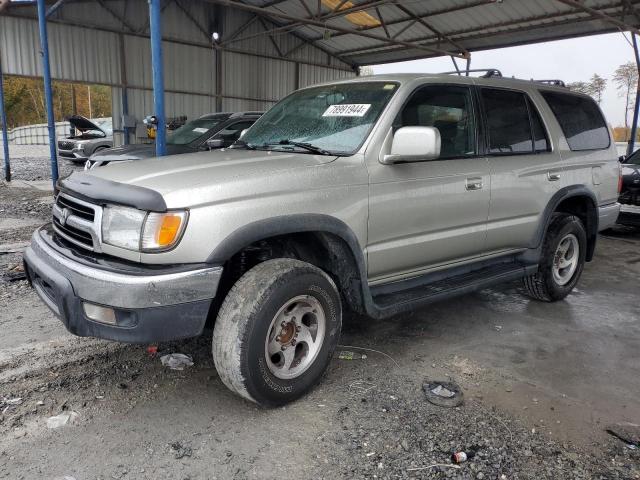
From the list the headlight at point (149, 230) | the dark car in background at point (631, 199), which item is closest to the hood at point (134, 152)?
the headlight at point (149, 230)

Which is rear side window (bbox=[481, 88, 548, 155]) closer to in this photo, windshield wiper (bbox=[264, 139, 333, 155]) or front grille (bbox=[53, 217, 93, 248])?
windshield wiper (bbox=[264, 139, 333, 155])

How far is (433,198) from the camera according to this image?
3.35 metres

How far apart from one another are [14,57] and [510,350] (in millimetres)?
14700

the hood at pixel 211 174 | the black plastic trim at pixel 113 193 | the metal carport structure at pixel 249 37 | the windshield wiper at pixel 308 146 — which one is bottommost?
the black plastic trim at pixel 113 193

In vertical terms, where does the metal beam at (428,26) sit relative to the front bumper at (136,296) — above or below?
above

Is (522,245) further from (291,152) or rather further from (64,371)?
(64,371)

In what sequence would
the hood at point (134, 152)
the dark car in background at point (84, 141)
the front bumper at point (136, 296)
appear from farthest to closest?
1. the dark car in background at point (84, 141)
2. the hood at point (134, 152)
3. the front bumper at point (136, 296)

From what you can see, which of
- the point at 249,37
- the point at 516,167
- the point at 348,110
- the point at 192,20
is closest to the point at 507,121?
the point at 516,167

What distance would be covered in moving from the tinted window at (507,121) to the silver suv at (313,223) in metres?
0.02

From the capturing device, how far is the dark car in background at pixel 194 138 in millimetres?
7621

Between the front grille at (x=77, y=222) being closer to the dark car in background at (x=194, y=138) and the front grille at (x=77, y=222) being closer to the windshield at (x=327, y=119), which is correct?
the windshield at (x=327, y=119)

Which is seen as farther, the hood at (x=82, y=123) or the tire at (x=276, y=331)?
the hood at (x=82, y=123)

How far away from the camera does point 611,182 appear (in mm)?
4914

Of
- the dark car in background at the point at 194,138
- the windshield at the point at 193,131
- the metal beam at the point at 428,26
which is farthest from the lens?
the metal beam at the point at 428,26
